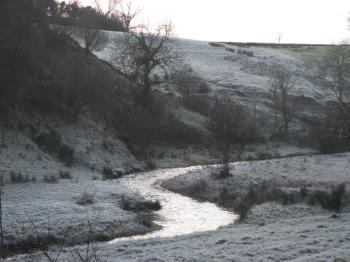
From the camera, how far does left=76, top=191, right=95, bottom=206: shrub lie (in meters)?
20.0

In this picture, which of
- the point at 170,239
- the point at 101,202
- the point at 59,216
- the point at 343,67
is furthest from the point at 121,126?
the point at 343,67

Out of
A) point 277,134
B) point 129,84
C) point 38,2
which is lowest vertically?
point 277,134

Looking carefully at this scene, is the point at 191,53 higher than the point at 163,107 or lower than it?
higher

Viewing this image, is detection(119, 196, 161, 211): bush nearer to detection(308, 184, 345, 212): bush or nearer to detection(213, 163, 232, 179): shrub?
detection(213, 163, 232, 179): shrub

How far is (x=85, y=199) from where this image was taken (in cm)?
2027

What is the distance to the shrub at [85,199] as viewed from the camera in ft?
65.6

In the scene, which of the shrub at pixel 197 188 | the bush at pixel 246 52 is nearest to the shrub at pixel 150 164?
the shrub at pixel 197 188

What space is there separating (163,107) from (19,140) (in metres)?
21.2

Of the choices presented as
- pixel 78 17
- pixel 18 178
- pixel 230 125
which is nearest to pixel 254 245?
pixel 18 178

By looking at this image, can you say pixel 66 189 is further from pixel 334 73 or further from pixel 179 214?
pixel 334 73

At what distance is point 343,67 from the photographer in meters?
72.1

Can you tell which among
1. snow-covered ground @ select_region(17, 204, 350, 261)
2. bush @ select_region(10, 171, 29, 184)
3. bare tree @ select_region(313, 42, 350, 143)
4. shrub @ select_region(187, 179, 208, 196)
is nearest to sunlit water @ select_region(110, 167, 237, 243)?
shrub @ select_region(187, 179, 208, 196)

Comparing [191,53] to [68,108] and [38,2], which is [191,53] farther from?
[68,108]

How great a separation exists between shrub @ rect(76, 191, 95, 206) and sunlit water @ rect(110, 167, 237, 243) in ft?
8.98
